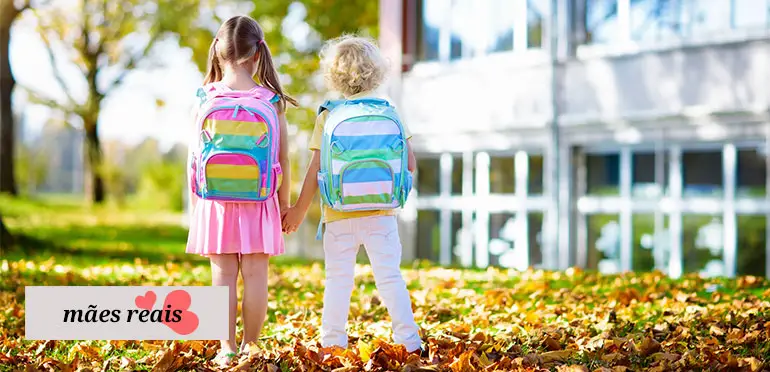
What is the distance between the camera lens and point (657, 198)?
12.9 meters

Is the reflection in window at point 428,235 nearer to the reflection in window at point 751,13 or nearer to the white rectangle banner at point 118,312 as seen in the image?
the reflection in window at point 751,13

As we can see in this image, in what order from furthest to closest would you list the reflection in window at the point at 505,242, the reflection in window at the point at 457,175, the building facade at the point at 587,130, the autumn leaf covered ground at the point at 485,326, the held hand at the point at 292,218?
the reflection in window at the point at 457,175 → the reflection in window at the point at 505,242 → the building facade at the point at 587,130 → the held hand at the point at 292,218 → the autumn leaf covered ground at the point at 485,326

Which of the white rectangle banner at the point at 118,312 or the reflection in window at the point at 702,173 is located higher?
the reflection in window at the point at 702,173

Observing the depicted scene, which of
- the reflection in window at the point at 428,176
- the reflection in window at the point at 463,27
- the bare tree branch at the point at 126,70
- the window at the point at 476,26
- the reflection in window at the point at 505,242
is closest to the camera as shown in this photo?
the window at the point at 476,26

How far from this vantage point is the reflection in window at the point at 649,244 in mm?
12875

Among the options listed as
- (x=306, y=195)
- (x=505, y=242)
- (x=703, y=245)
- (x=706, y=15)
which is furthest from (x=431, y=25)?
(x=306, y=195)

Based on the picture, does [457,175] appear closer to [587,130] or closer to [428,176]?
[428,176]

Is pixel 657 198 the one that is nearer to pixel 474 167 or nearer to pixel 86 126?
pixel 474 167

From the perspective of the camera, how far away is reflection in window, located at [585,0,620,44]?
13.5m

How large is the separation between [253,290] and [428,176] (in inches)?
465

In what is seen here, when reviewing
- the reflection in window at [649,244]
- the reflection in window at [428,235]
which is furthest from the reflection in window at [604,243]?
the reflection in window at [428,235]

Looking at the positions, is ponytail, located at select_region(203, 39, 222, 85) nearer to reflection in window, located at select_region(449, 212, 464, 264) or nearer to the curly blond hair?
the curly blond hair

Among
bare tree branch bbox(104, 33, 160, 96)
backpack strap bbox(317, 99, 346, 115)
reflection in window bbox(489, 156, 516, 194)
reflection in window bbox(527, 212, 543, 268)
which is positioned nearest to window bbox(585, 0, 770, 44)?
reflection in window bbox(489, 156, 516, 194)

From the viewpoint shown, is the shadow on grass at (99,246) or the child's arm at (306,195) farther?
the shadow on grass at (99,246)
